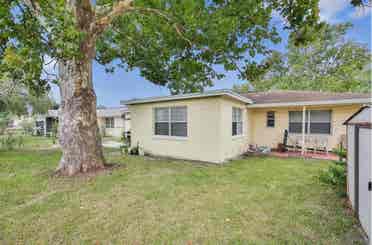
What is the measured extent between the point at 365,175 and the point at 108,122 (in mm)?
22861

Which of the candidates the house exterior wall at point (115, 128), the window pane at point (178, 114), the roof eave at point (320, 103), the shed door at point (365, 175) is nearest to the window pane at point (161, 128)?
the window pane at point (178, 114)

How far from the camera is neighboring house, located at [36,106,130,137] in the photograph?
67.7ft

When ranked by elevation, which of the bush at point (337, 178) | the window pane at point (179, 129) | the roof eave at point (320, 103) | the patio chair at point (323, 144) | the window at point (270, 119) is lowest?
the bush at point (337, 178)

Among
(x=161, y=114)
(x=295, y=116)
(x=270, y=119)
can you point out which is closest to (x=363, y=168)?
(x=161, y=114)

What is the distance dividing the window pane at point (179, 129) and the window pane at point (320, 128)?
660 cm

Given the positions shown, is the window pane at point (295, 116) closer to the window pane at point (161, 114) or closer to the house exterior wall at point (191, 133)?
the house exterior wall at point (191, 133)

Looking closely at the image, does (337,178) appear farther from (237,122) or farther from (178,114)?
(178,114)

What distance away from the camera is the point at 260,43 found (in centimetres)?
720

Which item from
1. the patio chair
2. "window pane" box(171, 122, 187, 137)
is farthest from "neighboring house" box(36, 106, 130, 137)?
the patio chair

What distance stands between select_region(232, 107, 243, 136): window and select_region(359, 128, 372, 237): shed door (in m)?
6.01

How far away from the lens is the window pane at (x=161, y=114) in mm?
8916

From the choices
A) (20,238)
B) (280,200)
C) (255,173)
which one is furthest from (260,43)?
(20,238)

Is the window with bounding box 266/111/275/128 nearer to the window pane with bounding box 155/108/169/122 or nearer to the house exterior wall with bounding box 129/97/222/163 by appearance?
the house exterior wall with bounding box 129/97/222/163

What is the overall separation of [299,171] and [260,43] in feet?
15.6
